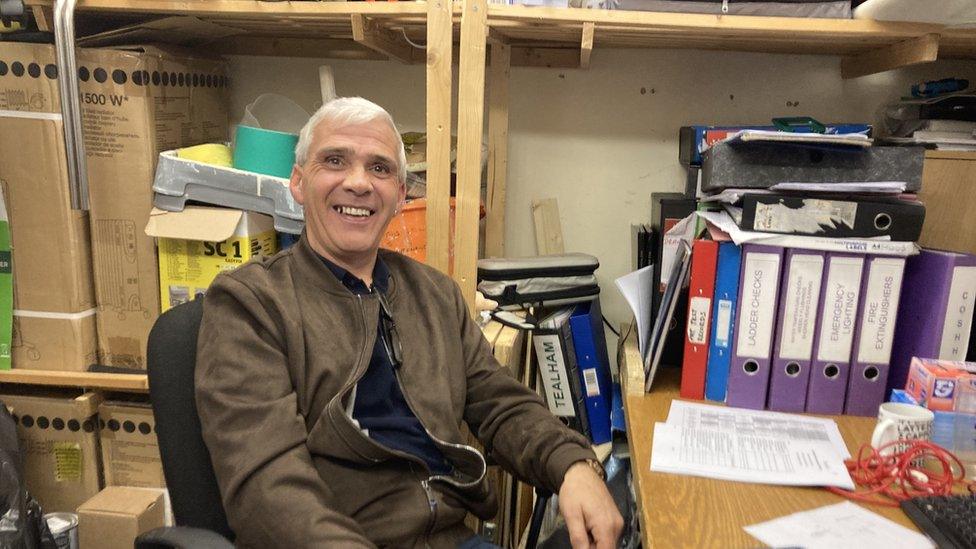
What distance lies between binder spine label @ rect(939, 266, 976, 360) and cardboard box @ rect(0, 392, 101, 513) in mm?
1925

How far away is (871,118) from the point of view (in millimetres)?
1943

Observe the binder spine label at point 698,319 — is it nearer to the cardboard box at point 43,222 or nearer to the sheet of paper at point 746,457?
the sheet of paper at point 746,457

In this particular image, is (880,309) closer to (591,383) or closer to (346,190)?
(591,383)

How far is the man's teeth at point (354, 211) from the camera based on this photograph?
48.7 inches

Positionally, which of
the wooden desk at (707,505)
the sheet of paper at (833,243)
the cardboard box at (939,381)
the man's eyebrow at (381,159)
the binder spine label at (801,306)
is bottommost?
the wooden desk at (707,505)

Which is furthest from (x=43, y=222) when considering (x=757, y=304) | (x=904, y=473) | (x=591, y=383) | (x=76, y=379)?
(x=904, y=473)

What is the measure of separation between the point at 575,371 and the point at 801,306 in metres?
0.59

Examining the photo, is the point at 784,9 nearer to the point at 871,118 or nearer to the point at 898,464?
the point at 871,118

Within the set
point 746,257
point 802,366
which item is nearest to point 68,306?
point 746,257

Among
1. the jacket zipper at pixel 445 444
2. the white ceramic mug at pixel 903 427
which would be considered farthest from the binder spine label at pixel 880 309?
the jacket zipper at pixel 445 444

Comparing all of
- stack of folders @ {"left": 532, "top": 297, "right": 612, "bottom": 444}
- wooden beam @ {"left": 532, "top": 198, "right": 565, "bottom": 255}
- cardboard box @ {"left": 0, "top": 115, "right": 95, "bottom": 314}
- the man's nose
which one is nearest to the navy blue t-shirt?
the man's nose

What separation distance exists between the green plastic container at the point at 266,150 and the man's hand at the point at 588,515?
1.00m

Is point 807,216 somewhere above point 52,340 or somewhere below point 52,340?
above

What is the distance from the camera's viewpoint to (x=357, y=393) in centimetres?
118
